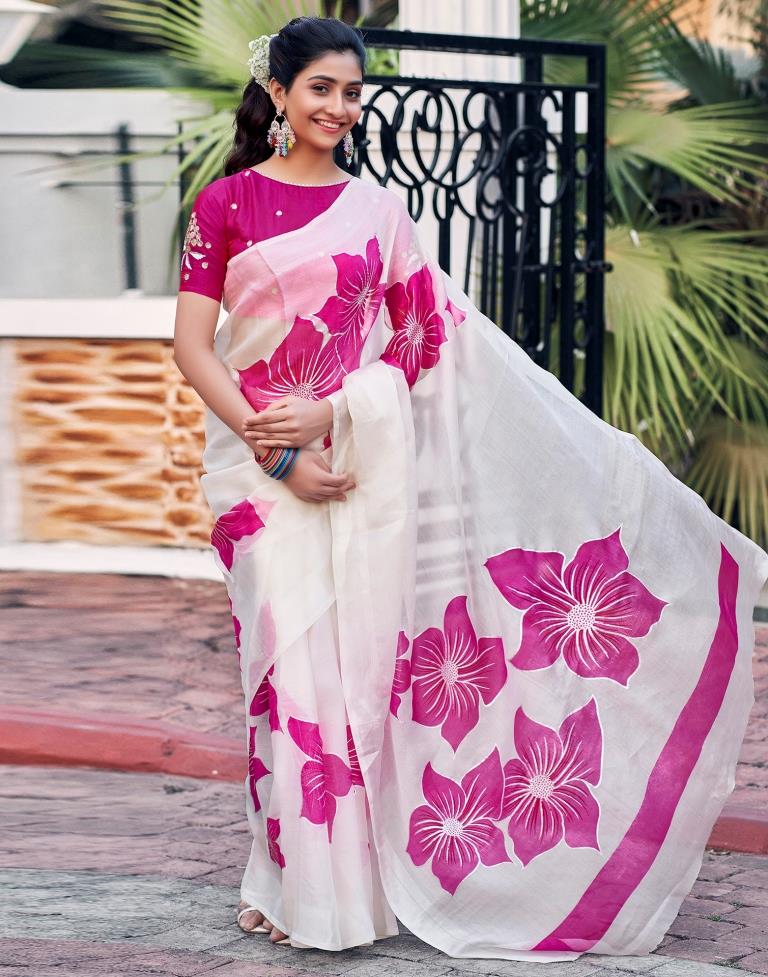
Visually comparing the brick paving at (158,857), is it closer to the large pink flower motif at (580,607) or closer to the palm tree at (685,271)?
the large pink flower motif at (580,607)

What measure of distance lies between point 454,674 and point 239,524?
0.55 m

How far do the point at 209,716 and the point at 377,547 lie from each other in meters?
Result: 2.15

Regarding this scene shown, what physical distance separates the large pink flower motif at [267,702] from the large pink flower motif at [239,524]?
258 millimetres

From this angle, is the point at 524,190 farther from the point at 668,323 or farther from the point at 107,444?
the point at 107,444

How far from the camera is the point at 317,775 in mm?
3398

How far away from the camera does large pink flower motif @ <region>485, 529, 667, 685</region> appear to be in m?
3.51

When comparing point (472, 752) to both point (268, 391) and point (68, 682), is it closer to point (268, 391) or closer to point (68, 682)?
point (268, 391)

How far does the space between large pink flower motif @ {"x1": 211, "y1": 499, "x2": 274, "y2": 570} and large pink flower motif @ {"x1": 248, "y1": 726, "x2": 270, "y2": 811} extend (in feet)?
1.20

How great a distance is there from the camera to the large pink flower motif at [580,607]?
3.51 meters

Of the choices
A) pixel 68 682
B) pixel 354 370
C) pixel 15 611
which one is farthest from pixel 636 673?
pixel 15 611

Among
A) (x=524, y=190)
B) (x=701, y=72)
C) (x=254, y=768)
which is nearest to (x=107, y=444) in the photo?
(x=524, y=190)

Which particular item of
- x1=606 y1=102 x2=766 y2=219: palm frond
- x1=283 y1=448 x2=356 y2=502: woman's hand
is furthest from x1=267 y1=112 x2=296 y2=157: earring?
x1=606 y1=102 x2=766 y2=219: palm frond

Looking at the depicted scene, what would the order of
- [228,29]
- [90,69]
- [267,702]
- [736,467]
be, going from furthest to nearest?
[90,69], [736,467], [228,29], [267,702]

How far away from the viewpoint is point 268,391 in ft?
11.1
